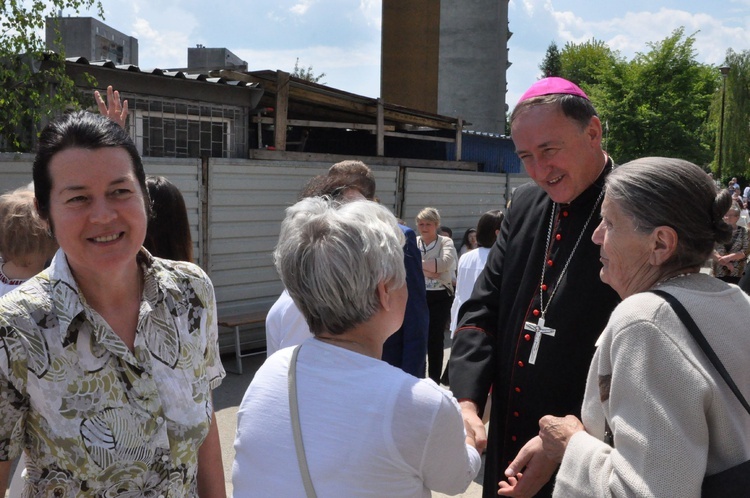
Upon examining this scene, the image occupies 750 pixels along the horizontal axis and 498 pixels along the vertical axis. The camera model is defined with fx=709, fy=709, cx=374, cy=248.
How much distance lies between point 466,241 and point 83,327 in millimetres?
9279

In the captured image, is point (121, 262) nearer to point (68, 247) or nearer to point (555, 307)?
point (68, 247)

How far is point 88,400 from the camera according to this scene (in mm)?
1825

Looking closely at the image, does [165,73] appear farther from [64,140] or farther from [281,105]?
[64,140]

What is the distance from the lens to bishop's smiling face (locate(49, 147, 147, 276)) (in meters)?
1.91

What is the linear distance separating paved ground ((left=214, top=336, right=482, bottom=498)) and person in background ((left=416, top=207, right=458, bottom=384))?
1980 mm

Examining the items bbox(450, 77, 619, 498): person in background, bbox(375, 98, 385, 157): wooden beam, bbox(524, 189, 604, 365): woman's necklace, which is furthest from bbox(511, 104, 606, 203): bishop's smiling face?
bbox(375, 98, 385, 157): wooden beam

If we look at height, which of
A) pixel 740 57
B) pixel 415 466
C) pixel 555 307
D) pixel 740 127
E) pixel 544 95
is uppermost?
pixel 740 57

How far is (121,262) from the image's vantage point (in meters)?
1.97

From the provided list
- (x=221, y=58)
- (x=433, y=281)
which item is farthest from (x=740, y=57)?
(x=433, y=281)

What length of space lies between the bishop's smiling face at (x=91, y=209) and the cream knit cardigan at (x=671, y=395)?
4.30 feet

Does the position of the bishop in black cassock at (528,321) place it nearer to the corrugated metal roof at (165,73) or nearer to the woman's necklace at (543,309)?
the woman's necklace at (543,309)

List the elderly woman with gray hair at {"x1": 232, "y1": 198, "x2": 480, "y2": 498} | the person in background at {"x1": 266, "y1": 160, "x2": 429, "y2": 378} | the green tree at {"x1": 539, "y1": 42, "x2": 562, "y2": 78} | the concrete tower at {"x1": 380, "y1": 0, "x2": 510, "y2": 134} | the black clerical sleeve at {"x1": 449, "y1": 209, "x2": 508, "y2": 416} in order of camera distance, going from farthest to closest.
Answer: the green tree at {"x1": 539, "y1": 42, "x2": 562, "y2": 78} < the concrete tower at {"x1": 380, "y1": 0, "x2": 510, "y2": 134} < the person in background at {"x1": 266, "y1": 160, "x2": 429, "y2": 378} < the black clerical sleeve at {"x1": 449, "y1": 209, "x2": 508, "y2": 416} < the elderly woman with gray hair at {"x1": 232, "y1": 198, "x2": 480, "y2": 498}

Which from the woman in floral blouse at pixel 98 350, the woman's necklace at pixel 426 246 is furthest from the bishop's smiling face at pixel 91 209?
the woman's necklace at pixel 426 246

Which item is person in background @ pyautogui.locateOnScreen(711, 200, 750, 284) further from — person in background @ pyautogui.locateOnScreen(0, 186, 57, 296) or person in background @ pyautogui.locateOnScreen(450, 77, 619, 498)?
person in background @ pyautogui.locateOnScreen(0, 186, 57, 296)
